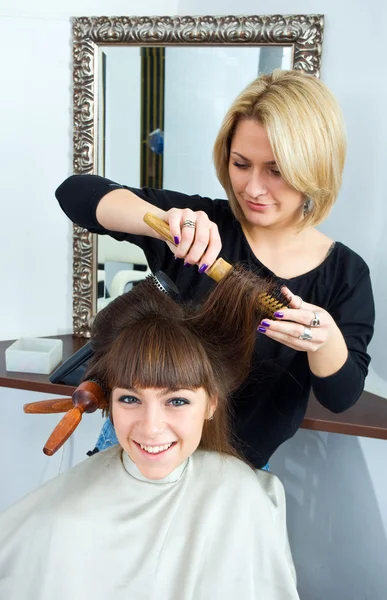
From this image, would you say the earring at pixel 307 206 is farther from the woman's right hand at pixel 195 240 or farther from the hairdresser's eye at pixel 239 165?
the woman's right hand at pixel 195 240

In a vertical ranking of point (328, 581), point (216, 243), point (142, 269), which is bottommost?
point (328, 581)

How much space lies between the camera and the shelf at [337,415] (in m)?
1.55

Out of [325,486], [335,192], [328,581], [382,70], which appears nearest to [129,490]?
[335,192]

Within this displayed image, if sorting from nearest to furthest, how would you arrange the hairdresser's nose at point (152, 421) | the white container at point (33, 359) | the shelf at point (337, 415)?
the hairdresser's nose at point (152, 421), the shelf at point (337, 415), the white container at point (33, 359)

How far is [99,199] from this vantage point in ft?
3.85

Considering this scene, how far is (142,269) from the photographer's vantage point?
1881 millimetres

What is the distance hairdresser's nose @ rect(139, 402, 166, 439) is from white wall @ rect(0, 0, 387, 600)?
0.90m

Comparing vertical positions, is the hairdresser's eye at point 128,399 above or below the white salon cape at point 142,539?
above

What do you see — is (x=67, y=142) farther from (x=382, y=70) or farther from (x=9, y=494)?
(x=9, y=494)

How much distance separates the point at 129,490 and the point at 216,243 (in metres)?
0.53

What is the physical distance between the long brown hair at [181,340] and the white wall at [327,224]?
2.39ft

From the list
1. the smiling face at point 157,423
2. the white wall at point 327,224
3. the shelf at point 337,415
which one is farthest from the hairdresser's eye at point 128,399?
the white wall at point 327,224

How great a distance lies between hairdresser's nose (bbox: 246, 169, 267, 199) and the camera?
44.8 inches

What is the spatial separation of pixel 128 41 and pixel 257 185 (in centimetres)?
92
